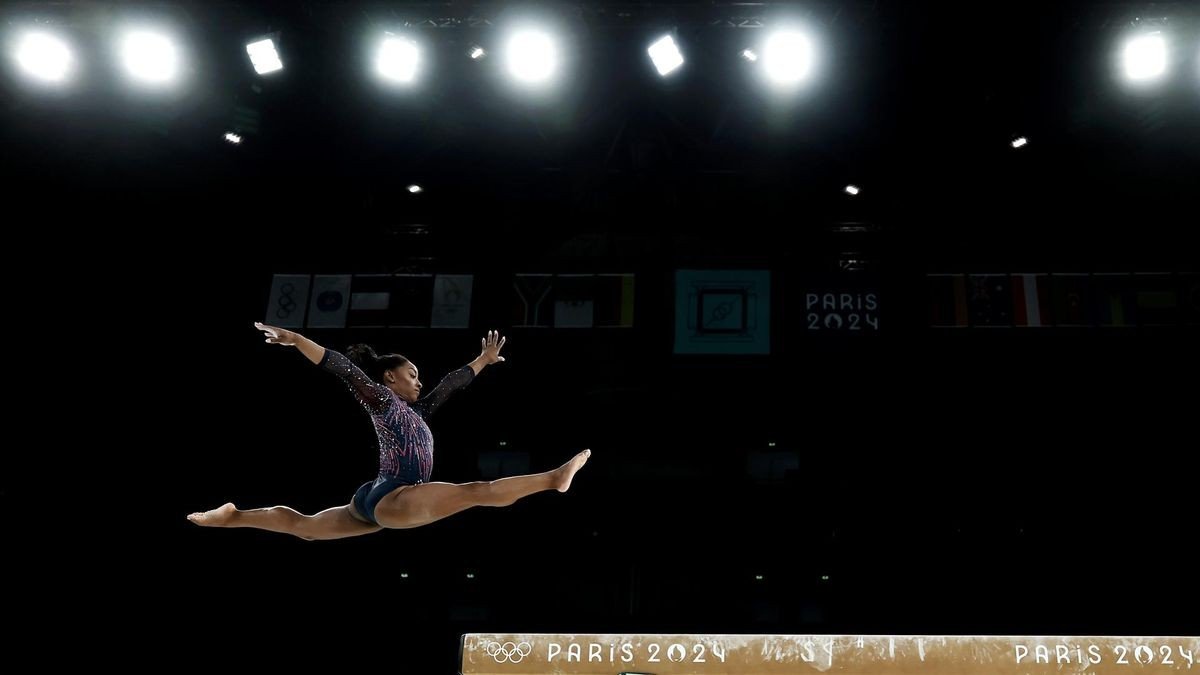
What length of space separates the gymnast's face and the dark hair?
0.02m

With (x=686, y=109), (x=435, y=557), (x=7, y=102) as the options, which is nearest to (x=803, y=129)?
(x=686, y=109)

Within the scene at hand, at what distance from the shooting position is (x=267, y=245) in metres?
7.35

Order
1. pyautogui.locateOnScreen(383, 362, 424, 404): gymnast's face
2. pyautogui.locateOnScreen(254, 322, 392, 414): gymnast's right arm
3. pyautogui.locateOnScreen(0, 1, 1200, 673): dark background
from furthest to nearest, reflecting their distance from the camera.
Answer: pyautogui.locateOnScreen(0, 1, 1200, 673): dark background < pyautogui.locateOnScreen(383, 362, 424, 404): gymnast's face < pyautogui.locateOnScreen(254, 322, 392, 414): gymnast's right arm

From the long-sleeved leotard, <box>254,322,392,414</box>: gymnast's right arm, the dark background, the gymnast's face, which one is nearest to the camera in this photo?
<box>254,322,392,414</box>: gymnast's right arm

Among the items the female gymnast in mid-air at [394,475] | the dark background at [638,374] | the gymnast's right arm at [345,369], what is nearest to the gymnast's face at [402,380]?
the female gymnast in mid-air at [394,475]

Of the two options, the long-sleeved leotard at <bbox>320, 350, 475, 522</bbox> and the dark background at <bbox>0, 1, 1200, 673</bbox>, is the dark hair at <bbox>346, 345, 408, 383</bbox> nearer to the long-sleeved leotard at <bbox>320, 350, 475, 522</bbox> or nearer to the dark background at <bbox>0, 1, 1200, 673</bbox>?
the long-sleeved leotard at <bbox>320, 350, 475, 522</bbox>

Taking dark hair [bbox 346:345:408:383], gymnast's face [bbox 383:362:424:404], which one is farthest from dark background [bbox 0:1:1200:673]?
gymnast's face [bbox 383:362:424:404]

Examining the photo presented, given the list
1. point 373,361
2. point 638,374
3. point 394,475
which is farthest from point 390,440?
point 638,374

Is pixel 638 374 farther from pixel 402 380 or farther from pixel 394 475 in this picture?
pixel 394 475

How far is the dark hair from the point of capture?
367 cm

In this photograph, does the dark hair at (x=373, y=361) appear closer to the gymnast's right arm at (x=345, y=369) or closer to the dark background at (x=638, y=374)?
the gymnast's right arm at (x=345, y=369)

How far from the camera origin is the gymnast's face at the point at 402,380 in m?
3.66

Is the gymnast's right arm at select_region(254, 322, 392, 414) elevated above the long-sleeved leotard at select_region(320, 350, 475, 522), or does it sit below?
above

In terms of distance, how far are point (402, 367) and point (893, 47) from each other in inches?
160
